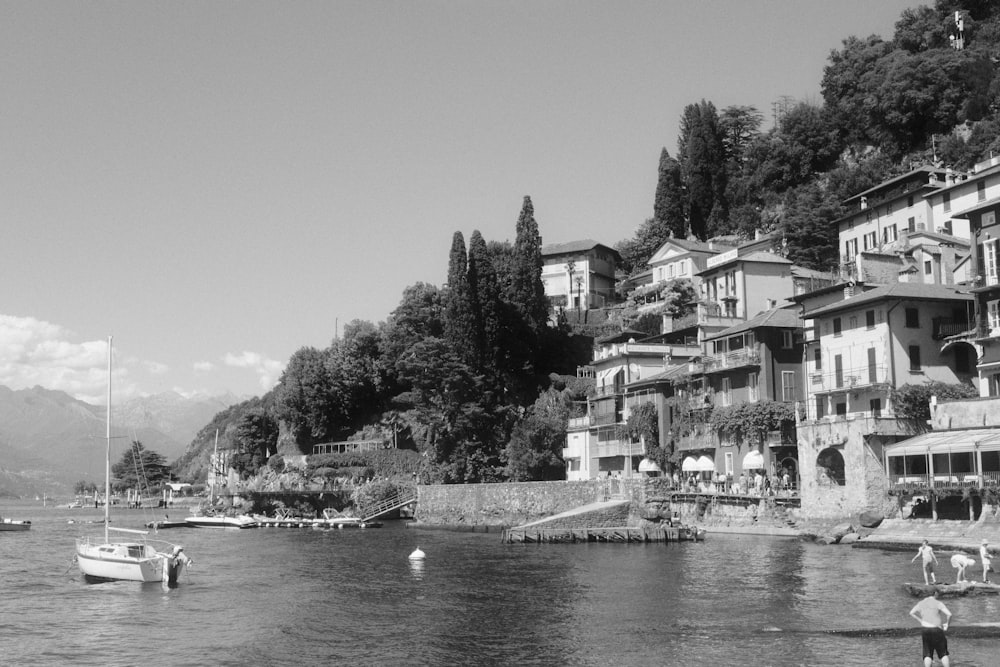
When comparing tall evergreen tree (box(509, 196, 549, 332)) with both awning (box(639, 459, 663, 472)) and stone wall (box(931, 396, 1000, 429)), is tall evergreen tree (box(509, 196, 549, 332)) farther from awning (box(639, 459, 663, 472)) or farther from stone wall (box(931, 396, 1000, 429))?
stone wall (box(931, 396, 1000, 429))

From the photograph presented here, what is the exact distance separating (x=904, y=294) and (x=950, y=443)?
10.2 m

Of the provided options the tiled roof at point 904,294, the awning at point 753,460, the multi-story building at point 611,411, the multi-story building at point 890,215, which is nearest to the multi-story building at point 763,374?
the awning at point 753,460

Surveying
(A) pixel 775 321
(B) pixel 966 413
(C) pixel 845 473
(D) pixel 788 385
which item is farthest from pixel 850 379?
(A) pixel 775 321

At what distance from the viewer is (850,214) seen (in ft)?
296

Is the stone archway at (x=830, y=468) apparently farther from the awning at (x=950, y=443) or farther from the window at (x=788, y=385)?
the window at (x=788, y=385)

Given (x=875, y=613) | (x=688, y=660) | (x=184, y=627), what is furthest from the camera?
(x=184, y=627)

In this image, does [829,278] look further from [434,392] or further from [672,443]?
[434,392]

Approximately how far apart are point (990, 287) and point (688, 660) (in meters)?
36.3

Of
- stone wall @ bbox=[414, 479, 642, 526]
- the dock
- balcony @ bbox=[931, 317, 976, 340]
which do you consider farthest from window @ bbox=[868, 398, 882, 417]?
stone wall @ bbox=[414, 479, 642, 526]

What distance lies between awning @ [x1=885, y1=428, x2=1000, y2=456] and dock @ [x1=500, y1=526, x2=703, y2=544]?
42.2 ft

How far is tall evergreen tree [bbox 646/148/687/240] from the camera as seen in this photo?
400 ft

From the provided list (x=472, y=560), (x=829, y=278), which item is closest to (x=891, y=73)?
(x=829, y=278)

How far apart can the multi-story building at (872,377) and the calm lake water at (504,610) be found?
5037 mm

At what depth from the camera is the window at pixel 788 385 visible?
67500mm
